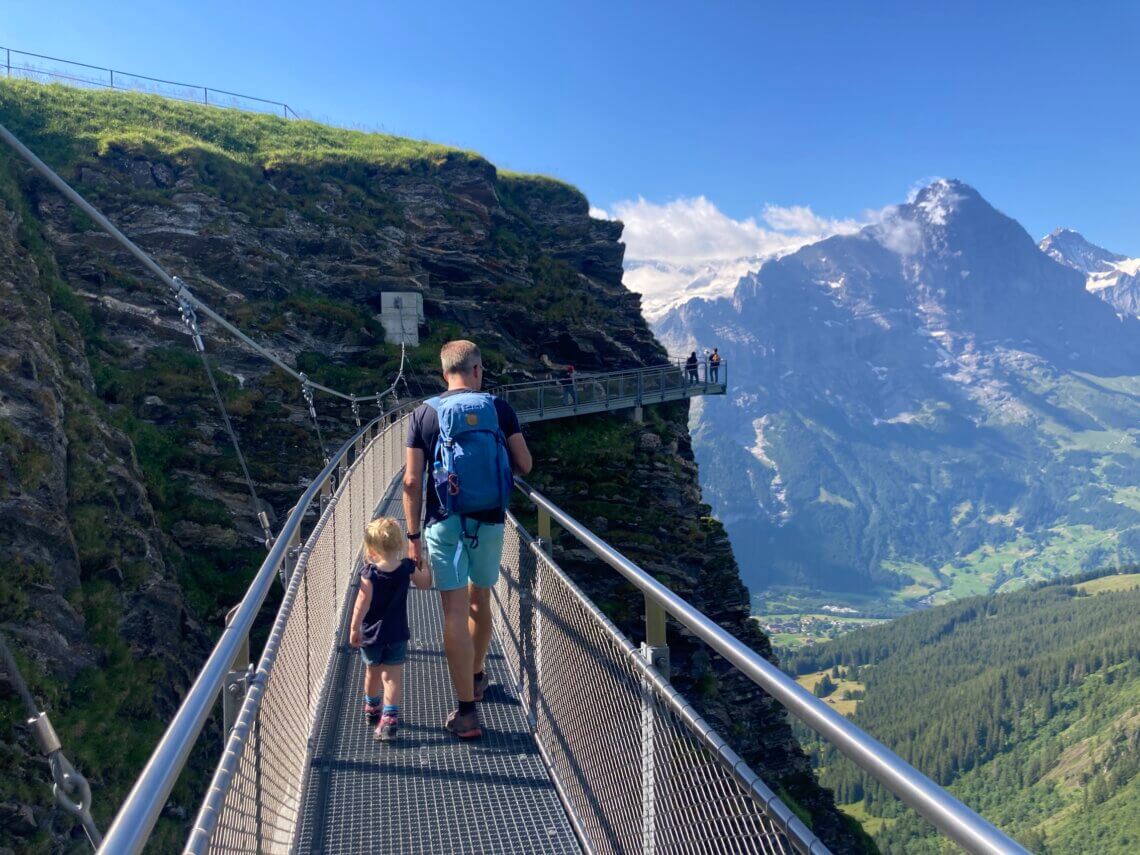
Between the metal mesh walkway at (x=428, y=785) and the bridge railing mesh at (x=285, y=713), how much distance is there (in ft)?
0.60

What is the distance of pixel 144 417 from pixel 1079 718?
171m

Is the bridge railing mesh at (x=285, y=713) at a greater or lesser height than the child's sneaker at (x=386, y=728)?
greater

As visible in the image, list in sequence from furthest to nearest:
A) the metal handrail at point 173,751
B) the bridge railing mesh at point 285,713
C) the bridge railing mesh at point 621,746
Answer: the bridge railing mesh at point 621,746, the bridge railing mesh at point 285,713, the metal handrail at point 173,751

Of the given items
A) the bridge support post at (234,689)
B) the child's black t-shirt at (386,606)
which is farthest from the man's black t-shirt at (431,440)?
the bridge support post at (234,689)

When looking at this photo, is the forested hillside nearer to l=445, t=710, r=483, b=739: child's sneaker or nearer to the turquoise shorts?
l=445, t=710, r=483, b=739: child's sneaker

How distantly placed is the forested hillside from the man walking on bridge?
99.9 m

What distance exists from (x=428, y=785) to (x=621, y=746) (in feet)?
4.83

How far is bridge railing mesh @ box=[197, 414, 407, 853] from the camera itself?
7.69 ft

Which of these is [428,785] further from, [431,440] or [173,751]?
[173,751]

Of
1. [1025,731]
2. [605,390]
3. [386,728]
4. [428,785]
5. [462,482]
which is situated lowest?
[1025,731]

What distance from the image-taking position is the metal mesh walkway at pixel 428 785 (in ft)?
13.1

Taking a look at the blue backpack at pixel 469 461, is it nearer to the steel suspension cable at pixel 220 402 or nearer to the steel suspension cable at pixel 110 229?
the steel suspension cable at pixel 220 402

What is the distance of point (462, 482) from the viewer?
14.5 feet

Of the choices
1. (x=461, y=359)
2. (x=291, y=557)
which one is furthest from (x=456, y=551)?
(x=461, y=359)
